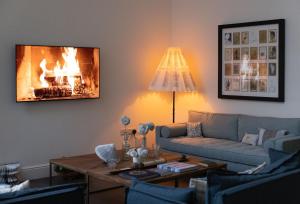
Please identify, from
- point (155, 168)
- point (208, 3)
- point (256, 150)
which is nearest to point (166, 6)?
point (208, 3)

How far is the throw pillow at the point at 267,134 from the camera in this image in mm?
5450

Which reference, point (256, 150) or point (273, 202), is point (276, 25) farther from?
point (273, 202)

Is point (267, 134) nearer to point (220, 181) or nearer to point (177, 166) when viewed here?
point (177, 166)

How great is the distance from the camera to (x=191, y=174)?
4402 mm

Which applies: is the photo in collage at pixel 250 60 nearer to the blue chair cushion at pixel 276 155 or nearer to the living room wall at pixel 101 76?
the living room wall at pixel 101 76

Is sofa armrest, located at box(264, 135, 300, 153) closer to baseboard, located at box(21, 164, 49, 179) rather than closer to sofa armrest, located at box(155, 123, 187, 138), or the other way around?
sofa armrest, located at box(155, 123, 187, 138)

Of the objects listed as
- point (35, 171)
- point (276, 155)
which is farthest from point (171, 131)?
point (276, 155)

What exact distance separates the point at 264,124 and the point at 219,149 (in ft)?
2.36

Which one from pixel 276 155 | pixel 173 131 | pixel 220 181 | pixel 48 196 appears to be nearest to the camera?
pixel 48 196

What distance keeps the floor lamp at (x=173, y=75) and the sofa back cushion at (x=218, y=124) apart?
0.46m

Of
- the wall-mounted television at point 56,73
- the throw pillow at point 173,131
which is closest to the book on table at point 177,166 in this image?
the throw pillow at point 173,131

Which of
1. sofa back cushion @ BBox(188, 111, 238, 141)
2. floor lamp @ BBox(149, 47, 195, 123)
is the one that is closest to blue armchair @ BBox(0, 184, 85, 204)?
sofa back cushion @ BBox(188, 111, 238, 141)

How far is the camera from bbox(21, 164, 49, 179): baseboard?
5.78 metres

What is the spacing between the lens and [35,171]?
5.87 m
